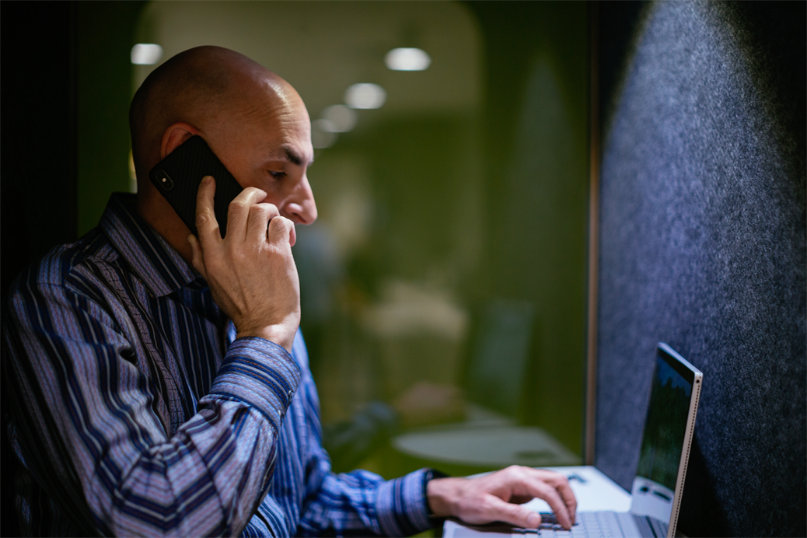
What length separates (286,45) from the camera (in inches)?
45.5

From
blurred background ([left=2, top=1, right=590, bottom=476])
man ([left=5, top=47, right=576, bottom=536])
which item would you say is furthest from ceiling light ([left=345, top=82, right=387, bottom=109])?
man ([left=5, top=47, right=576, bottom=536])

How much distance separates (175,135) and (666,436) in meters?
0.78

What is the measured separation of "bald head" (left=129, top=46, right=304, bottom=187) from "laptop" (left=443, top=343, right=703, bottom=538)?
659 mm

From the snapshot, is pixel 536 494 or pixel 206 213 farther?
pixel 536 494

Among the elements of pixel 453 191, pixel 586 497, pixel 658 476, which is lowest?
pixel 586 497

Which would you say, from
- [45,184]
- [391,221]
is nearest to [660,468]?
[391,221]

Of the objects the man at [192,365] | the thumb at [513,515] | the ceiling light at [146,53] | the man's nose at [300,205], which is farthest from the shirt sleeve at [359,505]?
the ceiling light at [146,53]

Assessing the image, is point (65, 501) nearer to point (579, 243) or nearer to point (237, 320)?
point (237, 320)

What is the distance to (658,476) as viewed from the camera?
86 cm

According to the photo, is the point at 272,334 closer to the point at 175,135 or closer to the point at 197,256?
the point at 197,256

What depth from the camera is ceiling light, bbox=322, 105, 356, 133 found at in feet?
3.82

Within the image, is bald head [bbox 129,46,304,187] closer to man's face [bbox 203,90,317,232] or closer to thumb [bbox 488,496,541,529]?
man's face [bbox 203,90,317,232]

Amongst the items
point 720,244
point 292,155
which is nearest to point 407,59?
point 292,155

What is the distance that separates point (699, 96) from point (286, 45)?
729 millimetres
